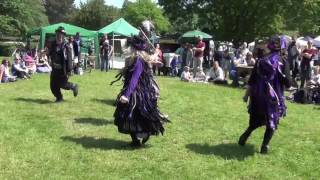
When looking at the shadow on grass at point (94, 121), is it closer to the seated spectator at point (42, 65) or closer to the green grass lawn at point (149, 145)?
the green grass lawn at point (149, 145)

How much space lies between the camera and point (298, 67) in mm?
20109

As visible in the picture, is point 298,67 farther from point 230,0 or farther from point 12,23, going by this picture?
point 12,23

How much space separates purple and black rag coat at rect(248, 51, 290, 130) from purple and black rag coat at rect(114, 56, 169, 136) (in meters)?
1.50

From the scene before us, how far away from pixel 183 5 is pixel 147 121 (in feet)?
126

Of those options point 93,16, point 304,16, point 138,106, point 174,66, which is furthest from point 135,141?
point 93,16

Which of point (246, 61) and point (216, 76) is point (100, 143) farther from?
point (246, 61)

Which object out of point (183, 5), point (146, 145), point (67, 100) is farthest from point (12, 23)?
point (146, 145)

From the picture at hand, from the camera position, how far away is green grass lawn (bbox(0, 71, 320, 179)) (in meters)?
7.20

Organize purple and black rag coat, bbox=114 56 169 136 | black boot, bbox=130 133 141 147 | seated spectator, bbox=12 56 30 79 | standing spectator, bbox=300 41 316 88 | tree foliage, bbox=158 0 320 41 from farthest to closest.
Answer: tree foliage, bbox=158 0 320 41 < seated spectator, bbox=12 56 30 79 < standing spectator, bbox=300 41 316 88 < black boot, bbox=130 133 141 147 < purple and black rag coat, bbox=114 56 169 136

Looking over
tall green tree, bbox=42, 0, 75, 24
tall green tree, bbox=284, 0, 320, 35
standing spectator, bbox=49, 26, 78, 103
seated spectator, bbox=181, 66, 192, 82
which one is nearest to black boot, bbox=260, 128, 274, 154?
standing spectator, bbox=49, 26, 78, 103

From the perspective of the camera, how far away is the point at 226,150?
28.0 ft

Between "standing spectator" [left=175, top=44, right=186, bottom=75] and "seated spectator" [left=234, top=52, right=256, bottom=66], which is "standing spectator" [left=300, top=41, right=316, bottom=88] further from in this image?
"standing spectator" [left=175, top=44, right=186, bottom=75]

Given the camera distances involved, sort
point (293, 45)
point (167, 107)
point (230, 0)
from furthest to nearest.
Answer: point (230, 0)
point (293, 45)
point (167, 107)

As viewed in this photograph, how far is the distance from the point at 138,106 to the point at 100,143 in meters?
1.06
